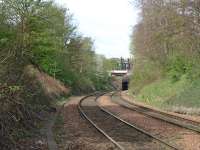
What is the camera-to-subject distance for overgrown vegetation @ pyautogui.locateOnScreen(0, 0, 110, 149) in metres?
15.3

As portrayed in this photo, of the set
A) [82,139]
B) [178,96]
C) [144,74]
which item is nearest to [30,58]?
[178,96]

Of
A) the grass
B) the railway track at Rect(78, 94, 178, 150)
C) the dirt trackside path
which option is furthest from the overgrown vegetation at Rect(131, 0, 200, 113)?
the dirt trackside path

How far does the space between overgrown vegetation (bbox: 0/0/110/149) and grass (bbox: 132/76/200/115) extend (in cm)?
884

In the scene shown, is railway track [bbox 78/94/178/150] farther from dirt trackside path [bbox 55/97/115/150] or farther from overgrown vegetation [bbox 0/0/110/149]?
overgrown vegetation [bbox 0/0/110/149]

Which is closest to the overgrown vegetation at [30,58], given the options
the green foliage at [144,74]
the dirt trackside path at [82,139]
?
the dirt trackside path at [82,139]

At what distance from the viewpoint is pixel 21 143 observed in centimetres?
1477

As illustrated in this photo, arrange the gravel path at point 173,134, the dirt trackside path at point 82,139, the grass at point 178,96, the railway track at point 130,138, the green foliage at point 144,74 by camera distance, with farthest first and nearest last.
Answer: the green foliage at point 144,74 < the grass at point 178,96 < the gravel path at point 173,134 < the dirt trackside path at point 82,139 < the railway track at point 130,138

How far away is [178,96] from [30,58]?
12.0m

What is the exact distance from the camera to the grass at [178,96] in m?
32.1

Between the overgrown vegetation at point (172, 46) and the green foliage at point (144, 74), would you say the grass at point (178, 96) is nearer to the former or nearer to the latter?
the overgrown vegetation at point (172, 46)

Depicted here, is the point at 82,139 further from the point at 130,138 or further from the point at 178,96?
the point at 178,96

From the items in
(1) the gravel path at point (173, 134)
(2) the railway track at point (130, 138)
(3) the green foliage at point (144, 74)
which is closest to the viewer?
(2) the railway track at point (130, 138)

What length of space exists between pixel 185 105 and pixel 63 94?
25322mm

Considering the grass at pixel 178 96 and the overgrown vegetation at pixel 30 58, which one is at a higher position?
the overgrown vegetation at pixel 30 58
